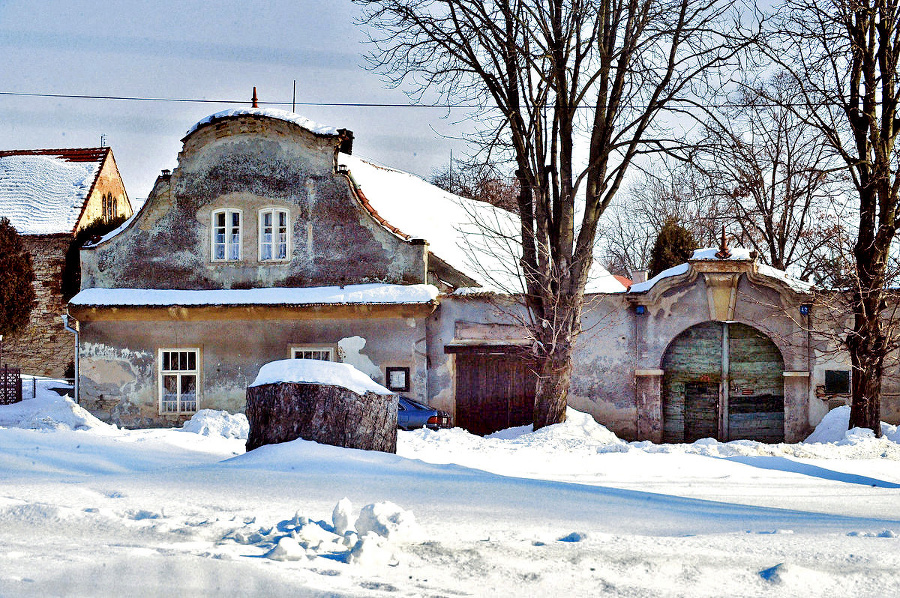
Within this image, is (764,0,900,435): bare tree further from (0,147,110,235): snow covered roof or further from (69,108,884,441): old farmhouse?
(0,147,110,235): snow covered roof

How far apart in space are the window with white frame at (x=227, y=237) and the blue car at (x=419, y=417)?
5998 mm

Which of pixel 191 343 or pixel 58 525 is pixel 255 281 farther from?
pixel 58 525

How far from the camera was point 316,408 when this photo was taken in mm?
10281

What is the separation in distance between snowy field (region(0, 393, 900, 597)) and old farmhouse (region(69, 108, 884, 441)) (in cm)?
1077

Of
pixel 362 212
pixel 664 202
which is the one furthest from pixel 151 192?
pixel 664 202

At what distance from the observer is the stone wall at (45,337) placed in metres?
41.7

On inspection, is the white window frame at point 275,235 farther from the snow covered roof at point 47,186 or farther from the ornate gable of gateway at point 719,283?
the snow covered roof at point 47,186

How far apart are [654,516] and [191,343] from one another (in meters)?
17.7

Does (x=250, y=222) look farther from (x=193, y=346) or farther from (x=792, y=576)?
(x=792, y=576)

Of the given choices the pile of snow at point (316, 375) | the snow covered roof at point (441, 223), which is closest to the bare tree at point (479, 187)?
the snow covered roof at point (441, 223)

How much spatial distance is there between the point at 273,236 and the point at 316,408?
45.4ft

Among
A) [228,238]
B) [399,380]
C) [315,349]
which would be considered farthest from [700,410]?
[228,238]

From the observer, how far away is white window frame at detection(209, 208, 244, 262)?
23734mm

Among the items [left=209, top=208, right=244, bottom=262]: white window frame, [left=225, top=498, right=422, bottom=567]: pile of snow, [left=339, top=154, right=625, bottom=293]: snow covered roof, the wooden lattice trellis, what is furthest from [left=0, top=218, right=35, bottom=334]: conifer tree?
[left=225, top=498, right=422, bottom=567]: pile of snow
